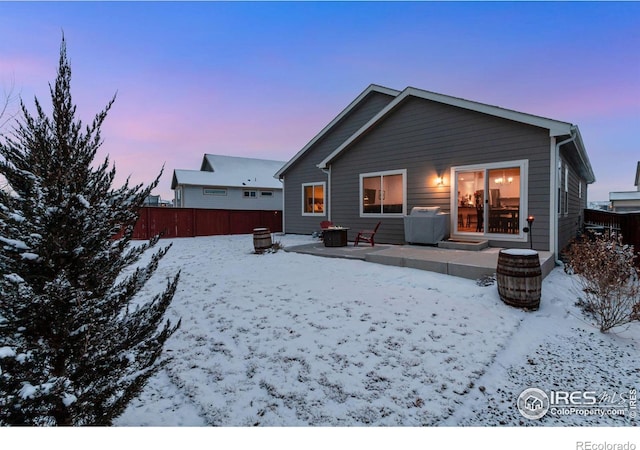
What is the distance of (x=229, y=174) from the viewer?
21.3 metres

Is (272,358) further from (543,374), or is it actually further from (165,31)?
(165,31)

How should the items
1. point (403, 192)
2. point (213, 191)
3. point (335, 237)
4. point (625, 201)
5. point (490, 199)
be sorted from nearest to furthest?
point (490, 199)
point (335, 237)
point (403, 192)
point (213, 191)
point (625, 201)

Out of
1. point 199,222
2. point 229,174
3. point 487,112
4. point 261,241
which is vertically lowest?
point 261,241

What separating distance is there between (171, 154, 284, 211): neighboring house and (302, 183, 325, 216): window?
8.85 meters

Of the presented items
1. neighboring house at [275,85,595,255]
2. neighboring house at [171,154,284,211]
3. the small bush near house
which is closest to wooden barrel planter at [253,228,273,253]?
neighboring house at [275,85,595,255]

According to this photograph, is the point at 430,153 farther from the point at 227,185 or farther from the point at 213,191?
the point at 213,191

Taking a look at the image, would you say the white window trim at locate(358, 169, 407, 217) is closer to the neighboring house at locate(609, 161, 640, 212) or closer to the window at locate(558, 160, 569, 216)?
the window at locate(558, 160, 569, 216)

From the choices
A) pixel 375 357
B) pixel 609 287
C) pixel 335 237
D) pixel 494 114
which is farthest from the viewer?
pixel 335 237

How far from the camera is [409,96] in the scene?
8.59 m

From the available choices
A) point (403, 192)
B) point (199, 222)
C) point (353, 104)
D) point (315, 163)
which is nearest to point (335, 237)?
point (403, 192)

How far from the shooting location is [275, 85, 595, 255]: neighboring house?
261 inches

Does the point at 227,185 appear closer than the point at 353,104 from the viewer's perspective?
No

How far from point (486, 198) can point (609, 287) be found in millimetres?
4245
